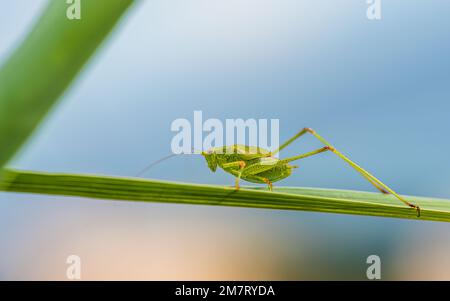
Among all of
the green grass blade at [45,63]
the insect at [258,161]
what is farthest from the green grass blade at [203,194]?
the insect at [258,161]

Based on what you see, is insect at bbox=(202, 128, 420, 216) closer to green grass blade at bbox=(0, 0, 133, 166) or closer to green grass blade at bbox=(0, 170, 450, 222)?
green grass blade at bbox=(0, 170, 450, 222)

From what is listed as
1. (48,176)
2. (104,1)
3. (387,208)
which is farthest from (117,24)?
(387,208)

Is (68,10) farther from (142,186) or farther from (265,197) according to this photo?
(265,197)

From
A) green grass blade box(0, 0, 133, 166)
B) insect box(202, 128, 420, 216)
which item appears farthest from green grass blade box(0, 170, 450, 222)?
insect box(202, 128, 420, 216)

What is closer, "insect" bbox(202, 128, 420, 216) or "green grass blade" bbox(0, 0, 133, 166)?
"green grass blade" bbox(0, 0, 133, 166)

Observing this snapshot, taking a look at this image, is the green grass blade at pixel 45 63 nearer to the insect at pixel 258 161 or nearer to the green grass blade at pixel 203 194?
the green grass blade at pixel 203 194

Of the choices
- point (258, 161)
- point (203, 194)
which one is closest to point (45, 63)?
point (203, 194)
